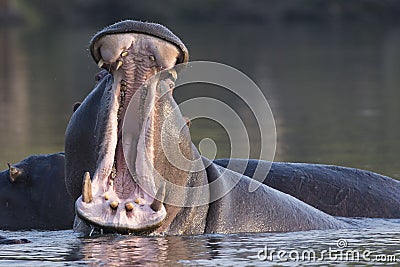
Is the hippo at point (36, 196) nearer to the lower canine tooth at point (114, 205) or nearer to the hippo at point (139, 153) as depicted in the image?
the hippo at point (139, 153)

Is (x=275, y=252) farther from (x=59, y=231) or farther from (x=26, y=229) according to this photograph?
(x=26, y=229)

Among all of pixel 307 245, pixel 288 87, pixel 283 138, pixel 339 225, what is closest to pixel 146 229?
pixel 307 245

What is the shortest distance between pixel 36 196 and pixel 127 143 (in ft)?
6.27

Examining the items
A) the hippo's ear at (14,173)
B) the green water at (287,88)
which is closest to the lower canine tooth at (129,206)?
the hippo's ear at (14,173)

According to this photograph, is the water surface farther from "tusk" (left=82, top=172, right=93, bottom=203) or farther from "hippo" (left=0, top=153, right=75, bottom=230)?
"hippo" (left=0, top=153, right=75, bottom=230)

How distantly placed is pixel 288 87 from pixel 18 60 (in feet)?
33.7

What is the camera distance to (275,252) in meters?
5.42

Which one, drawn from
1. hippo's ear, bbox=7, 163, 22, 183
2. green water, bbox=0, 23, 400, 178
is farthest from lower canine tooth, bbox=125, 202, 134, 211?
green water, bbox=0, 23, 400, 178

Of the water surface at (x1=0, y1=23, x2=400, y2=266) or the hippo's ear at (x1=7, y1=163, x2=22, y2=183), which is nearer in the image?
the water surface at (x1=0, y1=23, x2=400, y2=266)

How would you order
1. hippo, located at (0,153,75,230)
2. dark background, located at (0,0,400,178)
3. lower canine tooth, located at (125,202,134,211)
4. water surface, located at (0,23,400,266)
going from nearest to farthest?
lower canine tooth, located at (125,202,134,211)
water surface, located at (0,23,400,266)
hippo, located at (0,153,75,230)
dark background, located at (0,0,400,178)

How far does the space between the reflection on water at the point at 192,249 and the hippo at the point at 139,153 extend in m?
0.10

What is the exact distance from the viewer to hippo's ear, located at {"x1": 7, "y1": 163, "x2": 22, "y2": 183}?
709cm

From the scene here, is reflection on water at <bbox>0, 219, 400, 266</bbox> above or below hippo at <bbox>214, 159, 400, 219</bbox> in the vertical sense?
below

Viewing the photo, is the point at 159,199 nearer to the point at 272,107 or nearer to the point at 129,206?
the point at 129,206
